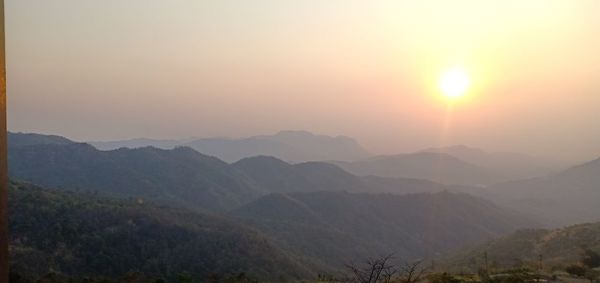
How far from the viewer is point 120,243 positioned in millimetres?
57875

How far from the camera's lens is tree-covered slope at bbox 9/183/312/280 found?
49.4m

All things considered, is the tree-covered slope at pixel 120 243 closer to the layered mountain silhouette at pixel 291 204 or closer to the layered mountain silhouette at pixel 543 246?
the layered mountain silhouette at pixel 543 246

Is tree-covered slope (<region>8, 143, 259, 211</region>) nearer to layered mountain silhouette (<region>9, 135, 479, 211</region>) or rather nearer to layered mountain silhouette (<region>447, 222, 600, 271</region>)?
layered mountain silhouette (<region>9, 135, 479, 211</region>)

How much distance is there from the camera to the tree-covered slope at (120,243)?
1945 inches

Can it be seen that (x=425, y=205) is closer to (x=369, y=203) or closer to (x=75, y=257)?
(x=369, y=203)

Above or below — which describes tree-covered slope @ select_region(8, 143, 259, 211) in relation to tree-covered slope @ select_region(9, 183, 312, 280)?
above

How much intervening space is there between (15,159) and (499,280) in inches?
5660

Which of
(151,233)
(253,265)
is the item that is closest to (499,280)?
(253,265)

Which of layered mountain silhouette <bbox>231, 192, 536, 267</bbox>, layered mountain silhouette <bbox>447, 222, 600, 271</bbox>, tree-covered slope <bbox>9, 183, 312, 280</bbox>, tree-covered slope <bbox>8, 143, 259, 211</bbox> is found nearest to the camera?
layered mountain silhouette <bbox>447, 222, 600, 271</bbox>

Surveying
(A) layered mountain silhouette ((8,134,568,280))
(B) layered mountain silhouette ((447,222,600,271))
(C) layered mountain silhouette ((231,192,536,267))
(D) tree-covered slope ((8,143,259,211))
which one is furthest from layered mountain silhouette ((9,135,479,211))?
(B) layered mountain silhouette ((447,222,600,271))

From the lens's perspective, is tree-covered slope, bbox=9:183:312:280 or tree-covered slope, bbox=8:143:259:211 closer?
tree-covered slope, bbox=9:183:312:280

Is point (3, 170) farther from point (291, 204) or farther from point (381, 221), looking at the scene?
point (381, 221)

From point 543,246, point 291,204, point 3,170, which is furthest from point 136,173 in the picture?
point 3,170

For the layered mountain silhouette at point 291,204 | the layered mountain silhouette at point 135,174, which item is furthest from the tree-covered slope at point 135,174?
the layered mountain silhouette at point 291,204
